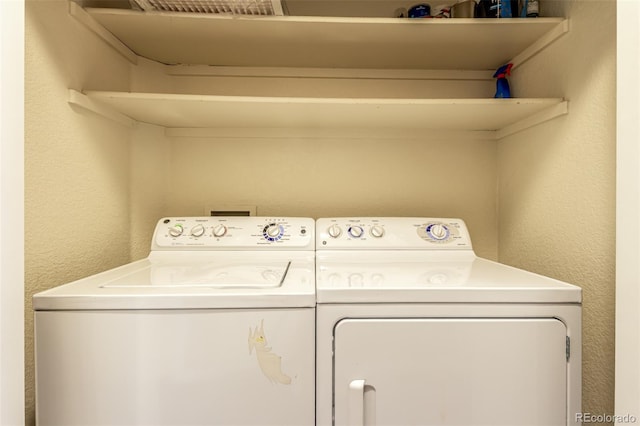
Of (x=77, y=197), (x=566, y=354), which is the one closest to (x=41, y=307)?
(x=77, y=197)

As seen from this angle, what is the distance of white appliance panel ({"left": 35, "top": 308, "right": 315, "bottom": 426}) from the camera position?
2.31 feet

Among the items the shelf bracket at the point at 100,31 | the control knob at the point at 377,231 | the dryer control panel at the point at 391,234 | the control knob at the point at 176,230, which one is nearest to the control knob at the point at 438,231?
the dryer control panel at the point at 391,234

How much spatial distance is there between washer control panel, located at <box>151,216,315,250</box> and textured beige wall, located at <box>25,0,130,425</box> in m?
0.20

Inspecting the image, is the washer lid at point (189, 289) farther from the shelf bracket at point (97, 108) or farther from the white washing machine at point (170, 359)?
the shelf bracket at point (97, 108)

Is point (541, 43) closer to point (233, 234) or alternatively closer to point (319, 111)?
point (319, 111)

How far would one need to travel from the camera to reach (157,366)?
0.71 meters

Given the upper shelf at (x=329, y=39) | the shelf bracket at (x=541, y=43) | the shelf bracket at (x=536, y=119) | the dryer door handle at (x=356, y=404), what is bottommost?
the dryer door handle at (x=356, y=404)

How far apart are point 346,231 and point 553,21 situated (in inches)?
39.2

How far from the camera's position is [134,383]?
0.71 m

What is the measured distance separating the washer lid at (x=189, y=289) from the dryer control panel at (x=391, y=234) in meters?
0.26

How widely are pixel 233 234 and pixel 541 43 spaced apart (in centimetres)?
134

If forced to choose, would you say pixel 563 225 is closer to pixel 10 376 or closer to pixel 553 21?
pixel 553 21

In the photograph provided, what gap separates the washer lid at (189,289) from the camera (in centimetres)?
71

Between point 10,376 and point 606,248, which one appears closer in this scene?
point 10,376
